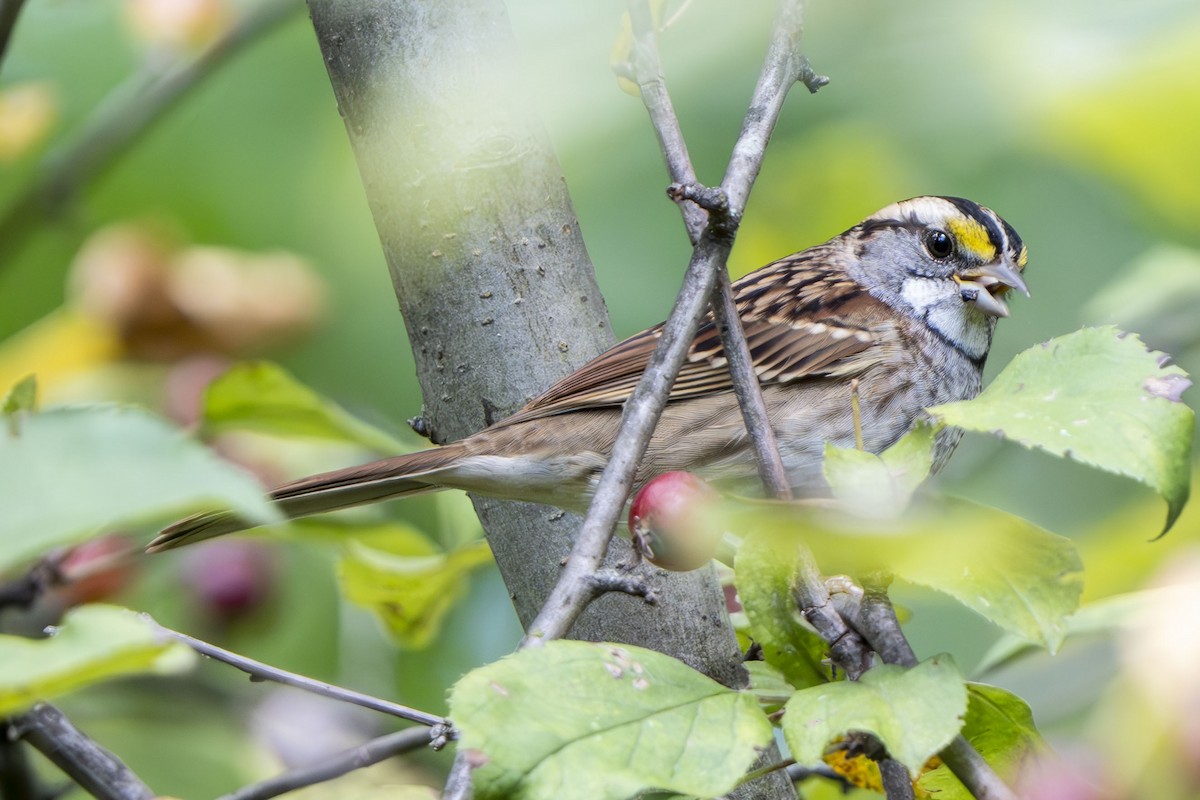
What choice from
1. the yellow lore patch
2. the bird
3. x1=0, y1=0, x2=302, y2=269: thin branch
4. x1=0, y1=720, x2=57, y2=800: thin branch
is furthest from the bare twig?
the yellow lore patch

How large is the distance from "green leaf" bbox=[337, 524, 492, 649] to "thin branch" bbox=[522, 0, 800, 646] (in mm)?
825

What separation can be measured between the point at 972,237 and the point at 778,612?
60.0 inches

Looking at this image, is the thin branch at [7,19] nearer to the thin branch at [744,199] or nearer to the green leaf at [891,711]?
the thin branch at [744,199]

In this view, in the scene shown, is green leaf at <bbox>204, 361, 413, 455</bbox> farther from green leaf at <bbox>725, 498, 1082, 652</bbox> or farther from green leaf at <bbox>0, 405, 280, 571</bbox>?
green leaf at <bbox>0, 405, 280, 571</bbox>

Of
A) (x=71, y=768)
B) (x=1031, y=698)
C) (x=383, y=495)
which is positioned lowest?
(x=1031, y=698)

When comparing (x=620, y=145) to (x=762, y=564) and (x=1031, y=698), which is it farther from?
(x=1031, y=698)

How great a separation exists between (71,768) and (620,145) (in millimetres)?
957

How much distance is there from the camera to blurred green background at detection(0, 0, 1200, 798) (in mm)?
1510

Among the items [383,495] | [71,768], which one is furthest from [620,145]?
[71,768]

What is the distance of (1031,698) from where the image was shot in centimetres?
197

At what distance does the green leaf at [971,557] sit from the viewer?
729mm

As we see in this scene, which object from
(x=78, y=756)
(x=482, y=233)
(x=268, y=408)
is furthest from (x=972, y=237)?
(x=78, y=756)

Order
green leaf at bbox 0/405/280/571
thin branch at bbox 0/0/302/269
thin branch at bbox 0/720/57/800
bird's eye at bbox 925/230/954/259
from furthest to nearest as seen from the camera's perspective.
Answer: bird's eye at bbox 925/230/954/259, thin branch at bbox 0/0/302/269, thin branch at bbox 0/720/57/800, green leaf at bbox 0/405/280/571

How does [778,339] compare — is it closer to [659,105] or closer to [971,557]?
[659,105]
